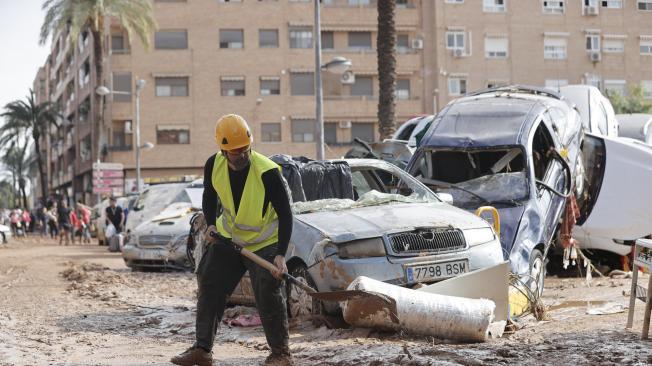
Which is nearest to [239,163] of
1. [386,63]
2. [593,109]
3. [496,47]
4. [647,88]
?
[593,109]

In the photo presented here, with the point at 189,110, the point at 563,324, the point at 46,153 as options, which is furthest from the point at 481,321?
the point at 46,153

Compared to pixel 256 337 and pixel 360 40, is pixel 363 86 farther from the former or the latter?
pixel 256 337

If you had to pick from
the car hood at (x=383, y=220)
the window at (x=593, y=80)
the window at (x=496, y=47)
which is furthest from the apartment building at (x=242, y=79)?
the car hood at (x=383, y=220)

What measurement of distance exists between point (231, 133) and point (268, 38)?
4838 cm

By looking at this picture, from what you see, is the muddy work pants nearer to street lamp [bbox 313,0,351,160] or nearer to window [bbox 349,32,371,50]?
street lamp [bbox 313,0,351,160]

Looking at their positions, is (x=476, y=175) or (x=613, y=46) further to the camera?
(x=613, y=46)

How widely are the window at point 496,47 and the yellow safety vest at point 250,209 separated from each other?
166ft

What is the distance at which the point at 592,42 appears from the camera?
56.9m

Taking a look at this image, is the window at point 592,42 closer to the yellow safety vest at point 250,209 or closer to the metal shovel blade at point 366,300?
the metal shovel blade at point 366,300

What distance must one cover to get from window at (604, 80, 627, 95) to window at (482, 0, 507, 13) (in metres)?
7.76

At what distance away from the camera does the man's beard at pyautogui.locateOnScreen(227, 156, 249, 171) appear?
6.62 meters

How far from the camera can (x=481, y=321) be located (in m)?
7.56

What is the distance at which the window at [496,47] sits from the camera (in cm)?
5591

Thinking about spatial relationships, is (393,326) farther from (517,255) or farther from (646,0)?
(646,0)
